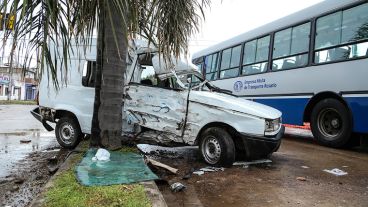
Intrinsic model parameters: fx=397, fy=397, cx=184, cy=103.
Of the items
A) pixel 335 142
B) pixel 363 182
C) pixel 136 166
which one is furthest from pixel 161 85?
pixel 335 142

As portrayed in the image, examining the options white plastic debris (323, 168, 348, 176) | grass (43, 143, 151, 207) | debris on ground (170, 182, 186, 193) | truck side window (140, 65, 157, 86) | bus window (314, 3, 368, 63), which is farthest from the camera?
bus window (314, 3, 368, 63)

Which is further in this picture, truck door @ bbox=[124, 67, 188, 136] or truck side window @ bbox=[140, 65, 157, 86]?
truck side window @ bbox=[140, 65, 157, 86]

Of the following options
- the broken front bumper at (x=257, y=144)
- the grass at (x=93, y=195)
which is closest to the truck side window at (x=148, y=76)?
the broken front bumper at (x=257, y=144)

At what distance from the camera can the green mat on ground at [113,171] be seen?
471 centimetres

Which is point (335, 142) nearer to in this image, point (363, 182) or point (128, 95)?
point (363, 182)

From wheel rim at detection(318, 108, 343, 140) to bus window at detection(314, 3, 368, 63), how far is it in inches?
47.2

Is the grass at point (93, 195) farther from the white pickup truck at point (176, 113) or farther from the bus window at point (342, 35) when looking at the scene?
the bus window at point (342, 35)

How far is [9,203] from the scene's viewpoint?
487 centimetres

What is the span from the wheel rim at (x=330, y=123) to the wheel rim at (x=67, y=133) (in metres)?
5.58

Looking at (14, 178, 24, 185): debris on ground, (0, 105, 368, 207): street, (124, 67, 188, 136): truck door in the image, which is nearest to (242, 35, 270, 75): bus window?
(0, 105, 368, 207): street

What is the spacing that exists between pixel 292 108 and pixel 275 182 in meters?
4.55

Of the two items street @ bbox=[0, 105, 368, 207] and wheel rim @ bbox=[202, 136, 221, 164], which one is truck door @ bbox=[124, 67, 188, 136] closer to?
wheel rim @ bbox=[202, 136, 221, 164]

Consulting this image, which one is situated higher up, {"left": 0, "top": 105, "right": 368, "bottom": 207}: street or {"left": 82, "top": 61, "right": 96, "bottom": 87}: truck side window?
{"left": 82, "top": 61, "right": 96, "bottom": 87}: truck side window

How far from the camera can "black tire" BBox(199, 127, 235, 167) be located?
21.2 ft
